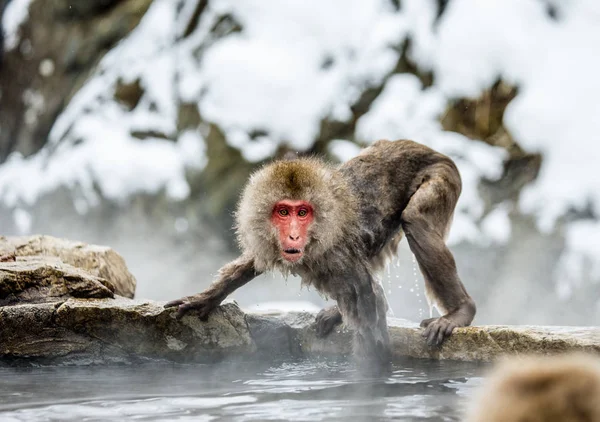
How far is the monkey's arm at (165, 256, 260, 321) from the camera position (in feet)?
12.8

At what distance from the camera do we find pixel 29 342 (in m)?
3.71

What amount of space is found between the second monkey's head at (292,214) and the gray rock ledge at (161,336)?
48 centimetres

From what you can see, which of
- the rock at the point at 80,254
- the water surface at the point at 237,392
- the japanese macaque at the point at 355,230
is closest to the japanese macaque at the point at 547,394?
the water surface at the point at 237,392

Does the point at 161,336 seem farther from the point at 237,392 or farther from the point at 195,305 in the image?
the point at 237,392

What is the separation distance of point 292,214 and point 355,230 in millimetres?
416

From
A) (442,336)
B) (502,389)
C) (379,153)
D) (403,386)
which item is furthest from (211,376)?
(502,389)

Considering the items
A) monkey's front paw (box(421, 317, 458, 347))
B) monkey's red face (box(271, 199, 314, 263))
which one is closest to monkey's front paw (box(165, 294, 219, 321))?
monkey's red face (box(271, 199, 314, 263))

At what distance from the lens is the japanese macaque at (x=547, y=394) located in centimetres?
88

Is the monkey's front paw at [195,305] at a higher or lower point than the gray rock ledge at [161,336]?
higher

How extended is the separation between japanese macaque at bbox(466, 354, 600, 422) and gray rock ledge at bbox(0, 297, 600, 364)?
2648 millimetres

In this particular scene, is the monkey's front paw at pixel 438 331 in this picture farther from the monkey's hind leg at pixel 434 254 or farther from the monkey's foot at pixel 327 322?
the monkey's foot at pixel 327 322

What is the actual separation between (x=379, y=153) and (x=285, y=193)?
3.22ft

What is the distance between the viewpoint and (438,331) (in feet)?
12.7

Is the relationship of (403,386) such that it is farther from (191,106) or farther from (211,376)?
(191,106)
